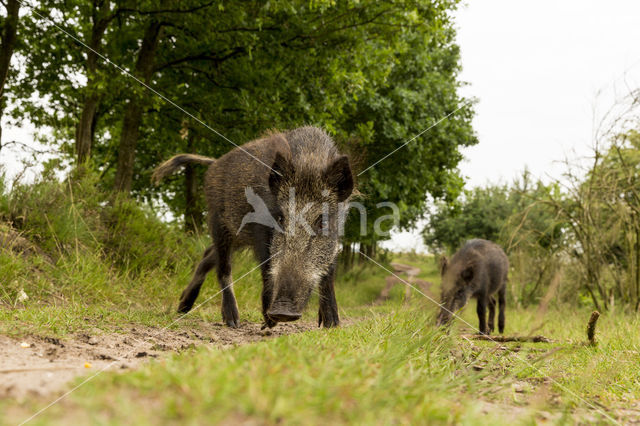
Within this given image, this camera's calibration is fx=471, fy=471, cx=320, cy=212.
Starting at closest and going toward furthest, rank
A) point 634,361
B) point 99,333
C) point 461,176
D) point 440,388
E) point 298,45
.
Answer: point 440,388 < point 99,333 < point 634,361 < point 298,45 < point 461,176

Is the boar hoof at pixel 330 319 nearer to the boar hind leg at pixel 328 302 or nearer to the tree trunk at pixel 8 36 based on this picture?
the boar hind leg at pixel 328 302

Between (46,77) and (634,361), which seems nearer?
(634,361)

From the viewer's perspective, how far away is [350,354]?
82.4 inches

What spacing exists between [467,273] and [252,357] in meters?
7.24

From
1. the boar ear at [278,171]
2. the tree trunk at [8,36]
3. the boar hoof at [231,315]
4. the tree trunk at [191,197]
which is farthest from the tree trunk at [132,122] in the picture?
the boar ear at [278,171]

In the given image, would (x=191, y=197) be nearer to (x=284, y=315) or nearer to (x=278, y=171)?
(x=278, y=171)

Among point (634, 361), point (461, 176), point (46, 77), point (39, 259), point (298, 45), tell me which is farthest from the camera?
point (461, 176)

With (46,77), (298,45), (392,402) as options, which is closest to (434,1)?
(298,45)

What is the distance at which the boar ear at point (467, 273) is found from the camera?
831 cm

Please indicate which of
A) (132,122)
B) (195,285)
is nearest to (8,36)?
(132,122)

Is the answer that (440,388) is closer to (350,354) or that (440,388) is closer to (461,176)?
(350,354)

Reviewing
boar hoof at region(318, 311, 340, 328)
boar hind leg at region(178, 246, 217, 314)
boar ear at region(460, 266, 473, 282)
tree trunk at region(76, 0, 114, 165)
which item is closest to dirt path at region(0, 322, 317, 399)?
boar hoof at region(318, 311, 340, 328)

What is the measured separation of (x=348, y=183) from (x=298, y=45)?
574 cm

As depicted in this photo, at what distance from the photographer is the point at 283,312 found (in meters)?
3.35
